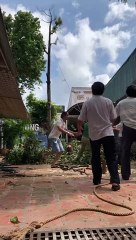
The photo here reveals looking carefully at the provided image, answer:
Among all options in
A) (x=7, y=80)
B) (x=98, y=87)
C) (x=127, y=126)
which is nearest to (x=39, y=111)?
(x=7, y=80)

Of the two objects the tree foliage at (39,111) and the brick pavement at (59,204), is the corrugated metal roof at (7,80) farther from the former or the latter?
the tree foliage at (39,111)

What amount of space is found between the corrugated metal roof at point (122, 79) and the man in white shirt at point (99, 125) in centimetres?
782

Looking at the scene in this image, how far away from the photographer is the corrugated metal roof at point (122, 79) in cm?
1426

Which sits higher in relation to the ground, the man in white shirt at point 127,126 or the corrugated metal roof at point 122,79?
the corrugated metal roof at point 122,79

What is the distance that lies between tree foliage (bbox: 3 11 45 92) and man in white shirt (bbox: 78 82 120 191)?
18.0 metres

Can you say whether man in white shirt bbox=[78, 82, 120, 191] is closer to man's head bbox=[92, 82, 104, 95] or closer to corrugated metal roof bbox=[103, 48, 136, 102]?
man's head bbox=[92, 82, 104, 95]

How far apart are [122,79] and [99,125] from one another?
10488 millimetres

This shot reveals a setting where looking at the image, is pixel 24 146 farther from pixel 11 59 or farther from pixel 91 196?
pixel 91 196

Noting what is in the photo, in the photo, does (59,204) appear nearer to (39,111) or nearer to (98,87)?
(98,87)

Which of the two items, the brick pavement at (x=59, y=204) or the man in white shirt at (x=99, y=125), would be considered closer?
the brick pavement at (x=59, y=204)

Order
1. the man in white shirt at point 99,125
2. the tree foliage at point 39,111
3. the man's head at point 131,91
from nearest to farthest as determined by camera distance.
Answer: the man in white shirt at point 99,125 → the man's head at point 131,91 → the tree foliage at point 39,111

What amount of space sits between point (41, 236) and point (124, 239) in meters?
0.72

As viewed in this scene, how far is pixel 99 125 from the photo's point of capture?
623 cm

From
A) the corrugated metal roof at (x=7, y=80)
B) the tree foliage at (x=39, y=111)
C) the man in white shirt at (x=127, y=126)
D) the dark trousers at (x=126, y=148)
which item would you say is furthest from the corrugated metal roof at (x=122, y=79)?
the tree foliage at (x=39, y=111)
